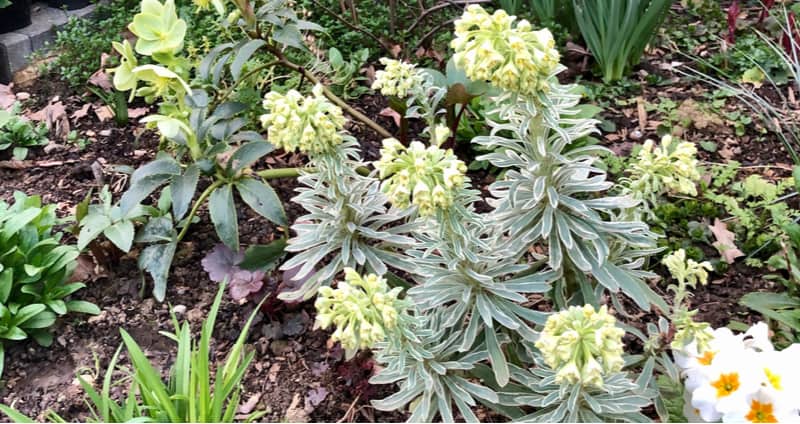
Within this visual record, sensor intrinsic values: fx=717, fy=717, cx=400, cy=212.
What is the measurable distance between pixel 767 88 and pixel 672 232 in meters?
1.05

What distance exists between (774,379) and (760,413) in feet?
0.26

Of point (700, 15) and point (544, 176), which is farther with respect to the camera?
point (700, 15)

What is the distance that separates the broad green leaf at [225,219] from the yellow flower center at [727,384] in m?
1.34

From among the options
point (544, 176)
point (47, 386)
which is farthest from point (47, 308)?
point (544, 176)

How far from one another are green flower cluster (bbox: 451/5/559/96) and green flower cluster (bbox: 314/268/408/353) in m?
0.45

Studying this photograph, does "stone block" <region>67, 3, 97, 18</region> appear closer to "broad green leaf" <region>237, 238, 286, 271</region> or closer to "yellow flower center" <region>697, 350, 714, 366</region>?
"broad green leaf" <region>237, 238, 286, 271</region>

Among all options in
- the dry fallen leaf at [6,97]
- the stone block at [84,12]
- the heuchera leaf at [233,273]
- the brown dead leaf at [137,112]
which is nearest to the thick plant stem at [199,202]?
the heuchera leaf at [233,273]

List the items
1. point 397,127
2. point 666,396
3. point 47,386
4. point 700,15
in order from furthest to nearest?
1. point 700,15
2. point 397,127
3. point 47,386
4. point 666,396

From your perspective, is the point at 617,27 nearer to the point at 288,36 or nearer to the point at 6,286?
the point at 288,36

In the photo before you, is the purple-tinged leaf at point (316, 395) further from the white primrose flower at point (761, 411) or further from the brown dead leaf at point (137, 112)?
the brown dead leaf at point (137, 112)

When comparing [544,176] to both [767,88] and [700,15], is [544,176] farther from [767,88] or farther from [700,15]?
[700,15]

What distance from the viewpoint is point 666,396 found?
1829 mm

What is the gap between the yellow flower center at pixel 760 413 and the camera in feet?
5.04

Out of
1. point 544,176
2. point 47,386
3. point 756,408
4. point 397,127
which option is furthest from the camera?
point 397,127
